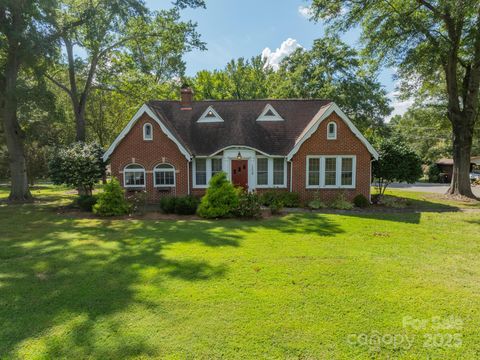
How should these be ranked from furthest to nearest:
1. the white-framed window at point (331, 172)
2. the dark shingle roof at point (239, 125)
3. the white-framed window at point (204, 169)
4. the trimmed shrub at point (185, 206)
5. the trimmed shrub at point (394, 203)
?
the white-framed window at point (204, 169)
the dark shingle roof at point (239, 125)
the white-framed window at point (331, 172)
the trimmed shrub at point (394, 203)
the trimmed shrub at point (185, 206)

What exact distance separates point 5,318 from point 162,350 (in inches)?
122

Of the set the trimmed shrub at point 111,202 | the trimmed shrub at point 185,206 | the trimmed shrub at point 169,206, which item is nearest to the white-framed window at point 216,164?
the trimmed shrub at point 185,206

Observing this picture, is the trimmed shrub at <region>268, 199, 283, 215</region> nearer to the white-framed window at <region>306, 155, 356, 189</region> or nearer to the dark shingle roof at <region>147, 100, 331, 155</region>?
the white-framed window at <region>306, 155, 356, 189</region>

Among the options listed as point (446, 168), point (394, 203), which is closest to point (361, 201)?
point (394, 203)

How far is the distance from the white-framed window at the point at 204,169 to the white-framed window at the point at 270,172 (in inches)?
98.9

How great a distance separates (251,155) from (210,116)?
4.29m

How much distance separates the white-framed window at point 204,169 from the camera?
1769 cm

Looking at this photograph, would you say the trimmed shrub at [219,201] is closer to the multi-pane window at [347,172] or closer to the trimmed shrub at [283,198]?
the trimmed shrub at [283,198]

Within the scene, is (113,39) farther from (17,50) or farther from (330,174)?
(330,174)

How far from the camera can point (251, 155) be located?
17.1 metres

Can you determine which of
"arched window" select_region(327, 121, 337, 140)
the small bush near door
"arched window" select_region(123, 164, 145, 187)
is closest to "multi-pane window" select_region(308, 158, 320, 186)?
"arched window" select_region(327, 121, 337, 140)

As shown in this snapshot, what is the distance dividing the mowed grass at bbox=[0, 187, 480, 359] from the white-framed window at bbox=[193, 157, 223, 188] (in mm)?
7624

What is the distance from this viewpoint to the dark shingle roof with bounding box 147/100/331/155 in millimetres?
17562

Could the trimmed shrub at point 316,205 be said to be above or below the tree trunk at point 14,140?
below
